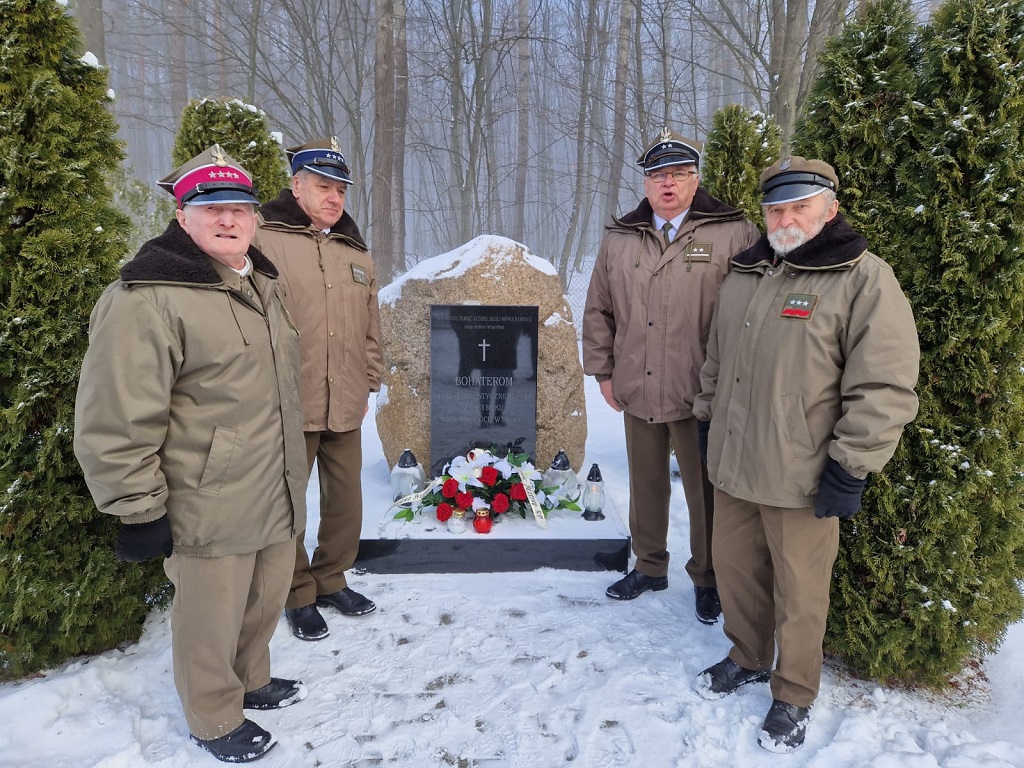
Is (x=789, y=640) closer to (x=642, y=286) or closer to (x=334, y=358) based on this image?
(x=642, y=286)

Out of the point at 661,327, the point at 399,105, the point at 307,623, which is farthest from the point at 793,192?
the point at 399,105

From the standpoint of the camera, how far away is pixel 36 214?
7.91 feet

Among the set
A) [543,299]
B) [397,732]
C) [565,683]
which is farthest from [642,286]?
[397,732]

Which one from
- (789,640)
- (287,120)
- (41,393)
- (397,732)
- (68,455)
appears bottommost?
(397,732)

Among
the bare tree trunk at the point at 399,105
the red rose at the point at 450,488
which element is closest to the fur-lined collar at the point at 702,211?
the red rose at the point at 450,488

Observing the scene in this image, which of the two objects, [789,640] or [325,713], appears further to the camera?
[325,713]

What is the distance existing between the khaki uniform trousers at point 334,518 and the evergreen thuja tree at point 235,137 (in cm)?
226

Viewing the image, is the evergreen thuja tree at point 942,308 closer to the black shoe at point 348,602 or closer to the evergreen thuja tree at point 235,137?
the black shoe at point 348,602

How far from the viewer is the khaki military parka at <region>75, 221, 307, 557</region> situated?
1771mm

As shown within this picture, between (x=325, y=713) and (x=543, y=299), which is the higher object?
(x=543, y=299)

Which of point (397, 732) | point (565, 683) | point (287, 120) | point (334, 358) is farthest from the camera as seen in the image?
point (287, 120)

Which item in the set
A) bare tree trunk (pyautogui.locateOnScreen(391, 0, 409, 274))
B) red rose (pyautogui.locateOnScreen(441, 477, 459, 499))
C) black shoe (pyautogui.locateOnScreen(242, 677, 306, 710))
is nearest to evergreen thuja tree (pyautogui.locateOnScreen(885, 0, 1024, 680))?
red rose (pyautogui.locateOnScreen(441, 477, 459, 499))

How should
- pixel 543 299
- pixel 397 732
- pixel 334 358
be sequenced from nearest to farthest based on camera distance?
1. pixel 397 732
2. pixel 334 358
3. pixel 543 299

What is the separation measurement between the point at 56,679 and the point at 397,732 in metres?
1.42
